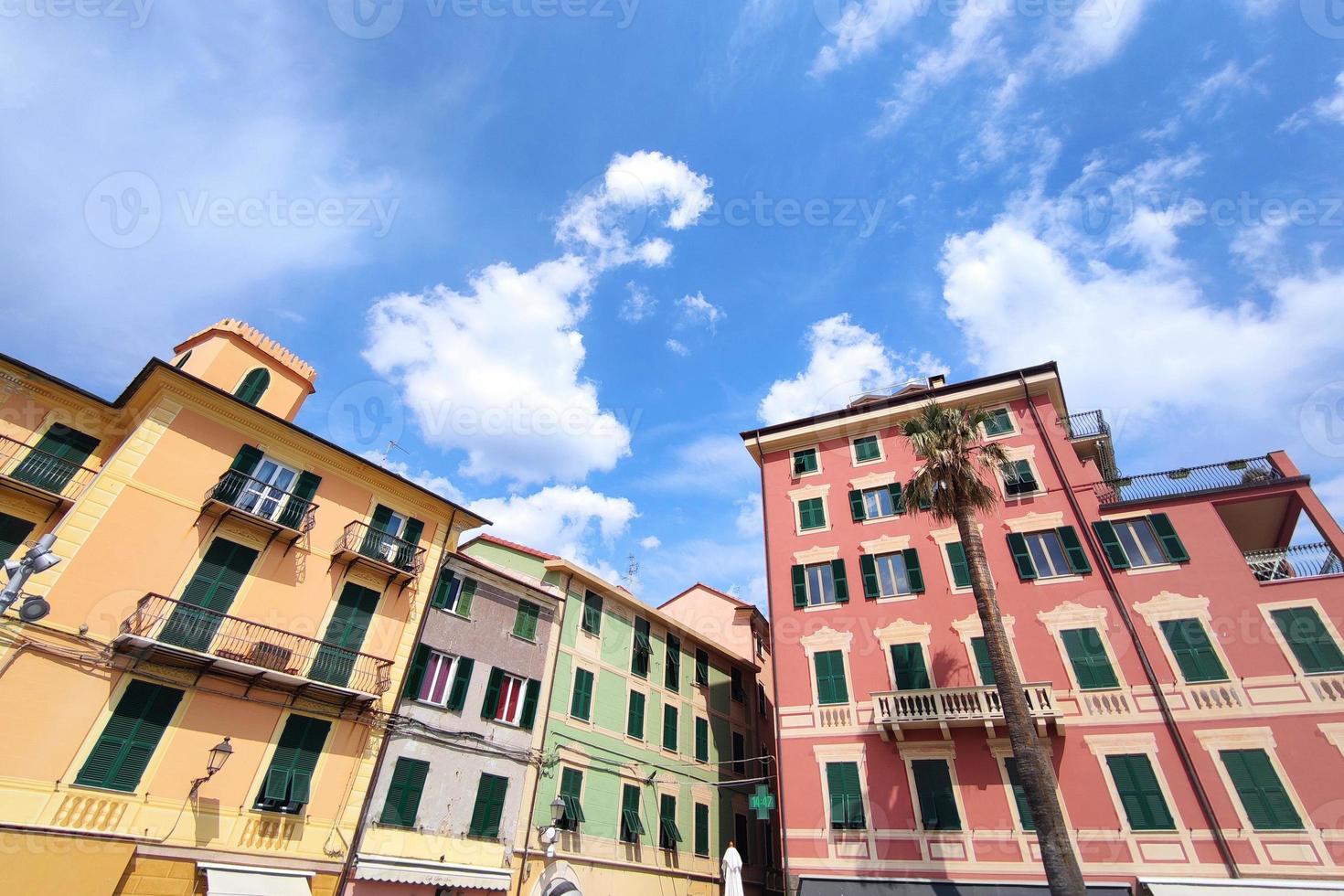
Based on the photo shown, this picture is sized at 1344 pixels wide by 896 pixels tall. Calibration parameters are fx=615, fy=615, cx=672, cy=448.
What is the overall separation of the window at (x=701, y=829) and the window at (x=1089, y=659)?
16.7 metres

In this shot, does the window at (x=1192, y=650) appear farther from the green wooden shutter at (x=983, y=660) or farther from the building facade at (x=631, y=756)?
the building facade at (x=631, y=756)

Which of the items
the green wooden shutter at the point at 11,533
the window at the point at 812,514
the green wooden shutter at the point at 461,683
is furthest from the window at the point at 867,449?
the green wooden shutter at the point at 11,533

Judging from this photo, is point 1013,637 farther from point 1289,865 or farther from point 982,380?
point 982,380

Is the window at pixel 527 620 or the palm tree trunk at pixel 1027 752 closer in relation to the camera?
the palm tree trunk at pixel 1027 752

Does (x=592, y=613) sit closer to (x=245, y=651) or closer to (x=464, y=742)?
(x=464, y=742)

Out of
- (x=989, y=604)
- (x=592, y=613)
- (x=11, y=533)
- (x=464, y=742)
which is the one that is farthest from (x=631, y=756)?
(x=11, y=533)

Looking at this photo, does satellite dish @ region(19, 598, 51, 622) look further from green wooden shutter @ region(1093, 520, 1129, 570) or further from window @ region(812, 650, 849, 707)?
green wooden shutter @ region(1093, 520, 1129, 570)

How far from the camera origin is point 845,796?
21.3 meters

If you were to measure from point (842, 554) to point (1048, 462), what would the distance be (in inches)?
351

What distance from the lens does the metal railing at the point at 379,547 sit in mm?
20062

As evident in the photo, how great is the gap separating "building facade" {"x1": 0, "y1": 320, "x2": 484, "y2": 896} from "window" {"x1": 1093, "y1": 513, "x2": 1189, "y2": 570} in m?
24.6

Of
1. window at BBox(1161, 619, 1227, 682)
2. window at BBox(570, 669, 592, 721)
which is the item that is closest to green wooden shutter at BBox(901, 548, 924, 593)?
window at BBox(1161, 619, 1227, 682)

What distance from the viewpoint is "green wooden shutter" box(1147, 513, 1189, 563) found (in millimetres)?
21141

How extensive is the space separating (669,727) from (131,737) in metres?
19.7
